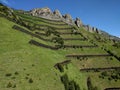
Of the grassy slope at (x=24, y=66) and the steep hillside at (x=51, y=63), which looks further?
the steep hillside at (x=51, y=63)

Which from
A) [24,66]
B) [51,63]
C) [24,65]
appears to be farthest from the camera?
[51,63]

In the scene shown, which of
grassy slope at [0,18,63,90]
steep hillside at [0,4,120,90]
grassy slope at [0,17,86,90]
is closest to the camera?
grassy slope at [0,17,86,90]

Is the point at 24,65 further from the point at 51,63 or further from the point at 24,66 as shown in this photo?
the point at 51,63

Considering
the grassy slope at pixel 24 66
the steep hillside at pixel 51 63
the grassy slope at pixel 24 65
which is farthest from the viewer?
the steep hillside at pixel 51 63

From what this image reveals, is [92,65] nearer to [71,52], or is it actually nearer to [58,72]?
[71,52]

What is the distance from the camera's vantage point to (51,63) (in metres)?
78.5

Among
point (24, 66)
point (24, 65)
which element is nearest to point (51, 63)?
point (24, 65)

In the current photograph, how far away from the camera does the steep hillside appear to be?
63.3 meters

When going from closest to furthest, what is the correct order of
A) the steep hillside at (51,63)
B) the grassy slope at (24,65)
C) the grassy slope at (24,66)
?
the grassy slope at (24,66), the grassy slope at (24,65), the steep hillside at (51,63)

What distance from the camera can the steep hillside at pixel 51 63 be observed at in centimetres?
6328

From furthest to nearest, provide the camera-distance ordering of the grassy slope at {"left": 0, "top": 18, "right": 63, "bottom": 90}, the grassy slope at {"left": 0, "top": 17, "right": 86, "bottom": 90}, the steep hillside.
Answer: the steep hillside < the grassy slope at {"left": 0, "top": 18, "right": 63, "bottom": 90} < the grassy slope at {"left": 0, "top": 17, "right": 86, "bottom": 90}

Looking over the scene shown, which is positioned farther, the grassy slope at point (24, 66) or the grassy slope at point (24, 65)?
the grassy slope at point (24, 65)

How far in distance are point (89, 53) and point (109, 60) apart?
32.5ft

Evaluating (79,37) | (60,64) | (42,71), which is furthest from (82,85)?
(79,37)
